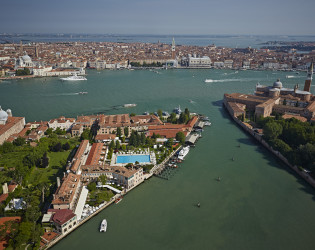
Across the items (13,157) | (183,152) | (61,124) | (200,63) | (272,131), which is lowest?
(13,157)

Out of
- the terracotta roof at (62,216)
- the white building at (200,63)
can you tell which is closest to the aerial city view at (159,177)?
the terracotta roof at (62,216)

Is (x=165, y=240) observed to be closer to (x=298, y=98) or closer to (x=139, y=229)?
(x=139, y=229)

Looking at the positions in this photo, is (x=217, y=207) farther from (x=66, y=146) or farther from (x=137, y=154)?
(x=66, y=146)

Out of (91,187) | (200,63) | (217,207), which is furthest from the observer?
(200,63)

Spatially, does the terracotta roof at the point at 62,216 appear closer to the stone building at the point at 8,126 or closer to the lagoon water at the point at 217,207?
the lagoon water at the point at 217,207

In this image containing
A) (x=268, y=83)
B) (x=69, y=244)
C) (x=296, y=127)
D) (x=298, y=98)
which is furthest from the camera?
(x=268, y=83)

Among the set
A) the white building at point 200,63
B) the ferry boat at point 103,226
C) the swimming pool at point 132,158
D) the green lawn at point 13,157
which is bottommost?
the ferry boat at point 103,226

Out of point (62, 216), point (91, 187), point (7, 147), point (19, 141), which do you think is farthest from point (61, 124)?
point (62, 216)

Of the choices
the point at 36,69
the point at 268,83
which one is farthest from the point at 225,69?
the point at 36,69

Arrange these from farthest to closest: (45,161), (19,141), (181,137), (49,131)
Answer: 1. (49,131)
2. (181,137)
3. (19,141)
4. (45,161)

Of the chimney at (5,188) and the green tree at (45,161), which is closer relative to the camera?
the chimney at (5,188)

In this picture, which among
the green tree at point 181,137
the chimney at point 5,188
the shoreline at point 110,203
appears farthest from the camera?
the green tree at point 181,137
